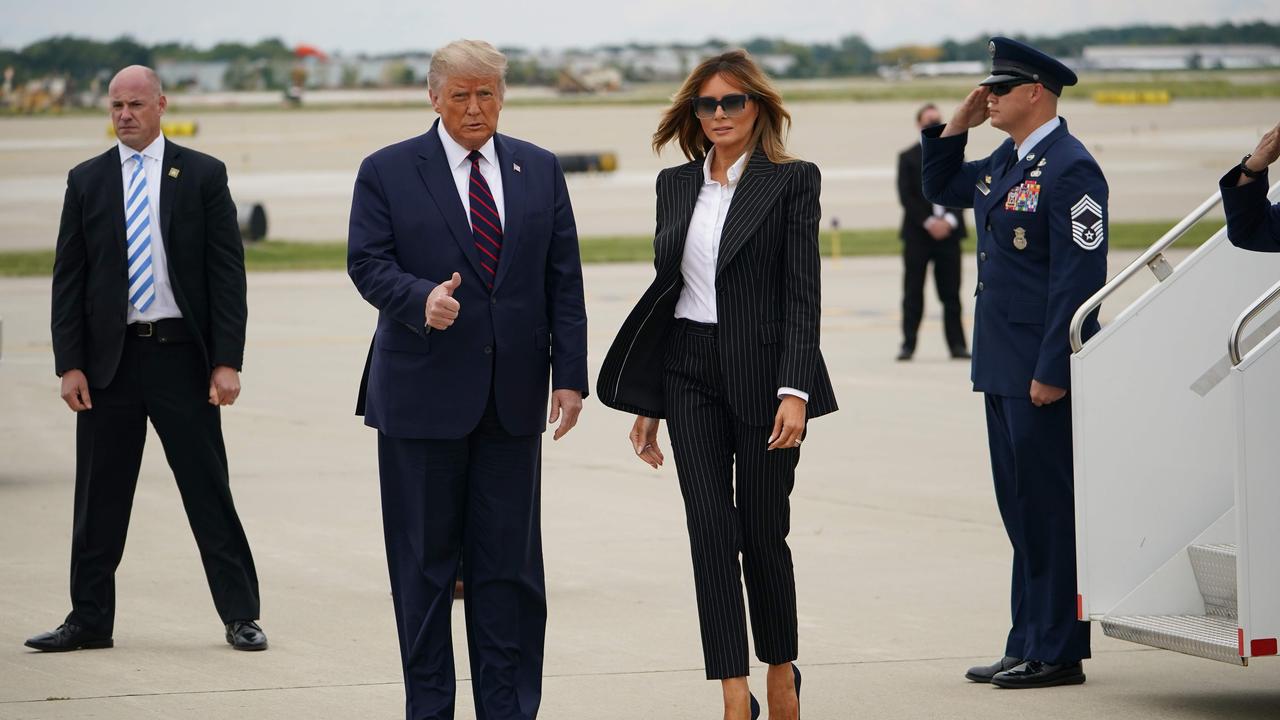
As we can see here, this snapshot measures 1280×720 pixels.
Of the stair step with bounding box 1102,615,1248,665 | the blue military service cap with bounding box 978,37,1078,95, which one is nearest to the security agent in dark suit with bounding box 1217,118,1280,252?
the blue military service cap with bounding box 978,37,1078,95

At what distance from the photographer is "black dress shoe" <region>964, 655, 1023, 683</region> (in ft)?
19.3

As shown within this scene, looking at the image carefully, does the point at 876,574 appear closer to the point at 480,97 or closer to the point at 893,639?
the point at 893,639

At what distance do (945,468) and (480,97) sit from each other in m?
6.09

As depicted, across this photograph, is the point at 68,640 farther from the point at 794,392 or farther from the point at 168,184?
the point at 794,392

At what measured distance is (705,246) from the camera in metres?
5.07

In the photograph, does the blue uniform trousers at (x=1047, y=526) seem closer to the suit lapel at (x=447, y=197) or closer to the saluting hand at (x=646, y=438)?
the saluting hand at (x=646, y=438)

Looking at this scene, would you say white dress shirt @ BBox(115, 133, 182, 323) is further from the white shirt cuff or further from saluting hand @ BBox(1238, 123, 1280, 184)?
saluting hand @ BBox(1238, 123, 1280, 184)

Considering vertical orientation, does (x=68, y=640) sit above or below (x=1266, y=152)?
below

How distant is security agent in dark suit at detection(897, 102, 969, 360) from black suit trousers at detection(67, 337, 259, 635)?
10.1m

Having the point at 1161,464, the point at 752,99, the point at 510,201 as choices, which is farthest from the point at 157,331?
the point at 1161,464

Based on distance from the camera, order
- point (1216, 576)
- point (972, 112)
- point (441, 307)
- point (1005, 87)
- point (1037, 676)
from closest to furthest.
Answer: point (441, 307), point (1216, 576), point (1037, 676), point (1005, 87), point (972, 112)

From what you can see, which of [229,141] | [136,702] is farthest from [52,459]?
[229,141]

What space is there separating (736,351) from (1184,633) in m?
1.80

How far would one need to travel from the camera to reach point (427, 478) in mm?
4953
